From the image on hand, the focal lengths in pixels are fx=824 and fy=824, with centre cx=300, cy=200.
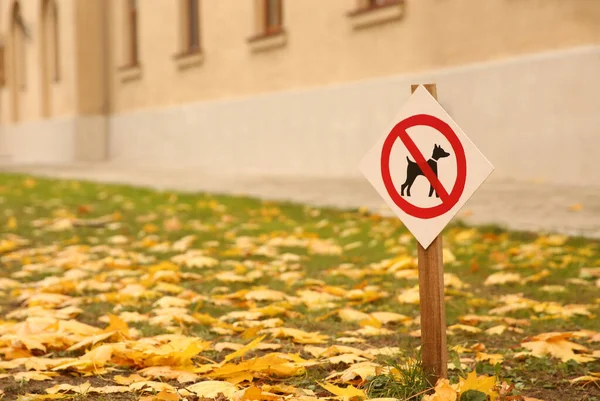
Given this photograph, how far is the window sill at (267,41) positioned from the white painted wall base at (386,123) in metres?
0.82

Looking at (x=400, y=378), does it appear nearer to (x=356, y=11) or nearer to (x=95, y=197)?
(x=95, y=197)

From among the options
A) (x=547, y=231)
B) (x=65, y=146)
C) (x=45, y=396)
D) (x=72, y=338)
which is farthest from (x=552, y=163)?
(x=65, y=146)

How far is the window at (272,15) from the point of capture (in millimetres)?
13711

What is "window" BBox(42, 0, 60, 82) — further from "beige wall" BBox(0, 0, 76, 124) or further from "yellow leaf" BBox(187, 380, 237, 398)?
"yellow leaf" BBox(187, 380, 237, 398)

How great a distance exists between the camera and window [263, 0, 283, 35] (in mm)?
13711

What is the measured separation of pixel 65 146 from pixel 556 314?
64.8 feet

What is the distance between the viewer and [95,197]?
9648 millimetres

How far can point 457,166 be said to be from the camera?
A: 2232mm

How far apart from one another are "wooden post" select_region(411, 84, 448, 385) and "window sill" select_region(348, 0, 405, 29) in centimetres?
861

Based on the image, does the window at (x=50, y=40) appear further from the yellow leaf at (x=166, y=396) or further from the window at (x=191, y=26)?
the yellow leaf at (x=166, y=396)

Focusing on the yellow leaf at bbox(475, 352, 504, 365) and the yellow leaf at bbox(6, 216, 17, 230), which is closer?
the yellow leaf at bbox(475, 352, 504, 365)

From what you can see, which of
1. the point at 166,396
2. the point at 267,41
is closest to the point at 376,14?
the point at 267,41

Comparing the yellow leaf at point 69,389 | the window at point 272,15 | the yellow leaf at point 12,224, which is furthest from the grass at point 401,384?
the window at point 272,15

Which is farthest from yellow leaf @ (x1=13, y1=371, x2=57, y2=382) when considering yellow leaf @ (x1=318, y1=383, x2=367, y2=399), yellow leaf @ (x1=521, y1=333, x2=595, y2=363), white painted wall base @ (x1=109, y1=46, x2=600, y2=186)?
white painted wall base @ (x1=109, y1=46, x2=600, y2=186)
